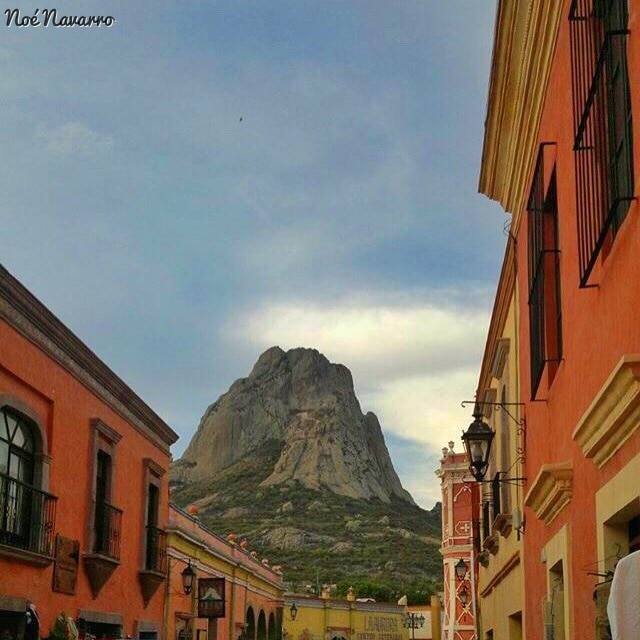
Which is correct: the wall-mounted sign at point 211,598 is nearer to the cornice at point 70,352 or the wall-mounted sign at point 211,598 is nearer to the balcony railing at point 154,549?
the balcony railing at point 154,549

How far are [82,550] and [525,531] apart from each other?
760 centimetres

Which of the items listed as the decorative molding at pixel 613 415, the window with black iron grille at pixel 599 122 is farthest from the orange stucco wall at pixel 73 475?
the decorative molding at pixel 613 415

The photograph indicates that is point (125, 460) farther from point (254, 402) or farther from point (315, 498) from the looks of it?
point (254, 402)

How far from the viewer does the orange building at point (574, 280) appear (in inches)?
189

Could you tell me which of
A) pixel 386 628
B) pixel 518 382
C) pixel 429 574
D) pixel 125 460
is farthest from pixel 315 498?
pixel 518 382

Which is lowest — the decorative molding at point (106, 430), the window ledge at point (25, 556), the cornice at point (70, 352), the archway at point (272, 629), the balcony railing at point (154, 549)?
the archway at point (272, 629)

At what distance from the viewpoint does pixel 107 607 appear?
54.7 feet

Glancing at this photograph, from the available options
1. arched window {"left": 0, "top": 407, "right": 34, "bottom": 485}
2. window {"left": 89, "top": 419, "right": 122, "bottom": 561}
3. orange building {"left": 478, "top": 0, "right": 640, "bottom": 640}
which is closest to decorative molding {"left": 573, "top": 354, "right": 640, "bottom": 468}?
orange building {"left": 478, "top": 0, "right": 640, "bottom": 640}

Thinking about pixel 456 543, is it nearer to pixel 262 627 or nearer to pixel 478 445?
pixel 262 627

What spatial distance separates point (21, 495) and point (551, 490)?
799cm

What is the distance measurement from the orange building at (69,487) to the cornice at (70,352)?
19mm

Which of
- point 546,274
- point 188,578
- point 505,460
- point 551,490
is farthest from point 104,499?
point 551,490

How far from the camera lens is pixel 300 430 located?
130m

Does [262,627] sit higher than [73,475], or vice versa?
[73,475]
